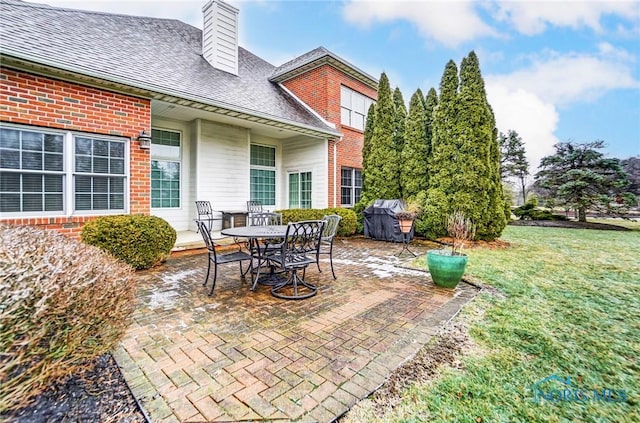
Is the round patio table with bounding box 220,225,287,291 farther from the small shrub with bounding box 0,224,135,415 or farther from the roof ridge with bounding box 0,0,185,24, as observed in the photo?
the roof ridge with bounding box 0,0,185,24

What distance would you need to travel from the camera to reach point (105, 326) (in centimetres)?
177

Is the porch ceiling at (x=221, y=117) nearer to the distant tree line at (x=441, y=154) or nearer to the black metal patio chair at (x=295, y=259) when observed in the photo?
the distant tree line at (x=441, y=154)

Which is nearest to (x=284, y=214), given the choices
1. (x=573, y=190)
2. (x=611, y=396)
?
(x=611, y=396)

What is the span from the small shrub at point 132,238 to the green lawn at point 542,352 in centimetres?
481

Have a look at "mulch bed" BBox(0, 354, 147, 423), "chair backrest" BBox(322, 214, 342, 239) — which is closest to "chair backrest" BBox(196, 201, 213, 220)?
"chair backrest" BBox(322, 214, 342, 239)

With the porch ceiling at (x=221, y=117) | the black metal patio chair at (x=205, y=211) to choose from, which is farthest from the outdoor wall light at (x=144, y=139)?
the black metal patio chair at (x=205, y=211)

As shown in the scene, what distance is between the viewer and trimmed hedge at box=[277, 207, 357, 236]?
28.7ft

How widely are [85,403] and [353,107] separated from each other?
1174 cm

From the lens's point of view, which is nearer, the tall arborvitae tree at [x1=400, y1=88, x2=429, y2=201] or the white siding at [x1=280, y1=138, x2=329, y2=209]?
the tall arborvitae tree at [x1=400, y1=88, x2=429, y2=201]

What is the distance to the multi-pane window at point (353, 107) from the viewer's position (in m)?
11.3

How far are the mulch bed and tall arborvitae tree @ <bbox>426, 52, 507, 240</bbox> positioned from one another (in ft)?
26.5

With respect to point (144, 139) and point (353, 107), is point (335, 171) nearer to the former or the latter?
point (353, 107)

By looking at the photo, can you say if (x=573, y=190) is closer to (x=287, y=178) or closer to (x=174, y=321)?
(x=287, y=178)

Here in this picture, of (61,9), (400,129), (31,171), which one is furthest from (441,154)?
(61,9)
